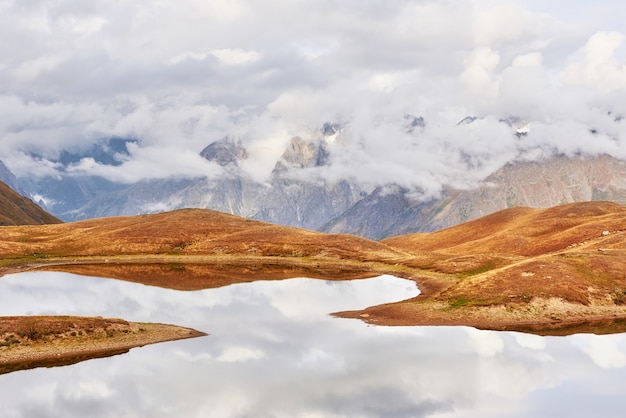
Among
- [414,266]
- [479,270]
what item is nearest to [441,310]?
[479,270]

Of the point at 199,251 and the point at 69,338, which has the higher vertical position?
the point at 199,251

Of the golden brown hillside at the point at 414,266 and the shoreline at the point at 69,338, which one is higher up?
the golden brown hillside at the point at 414,266

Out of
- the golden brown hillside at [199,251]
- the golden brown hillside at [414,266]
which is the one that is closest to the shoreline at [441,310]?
the golden brown hillside at [414,266]

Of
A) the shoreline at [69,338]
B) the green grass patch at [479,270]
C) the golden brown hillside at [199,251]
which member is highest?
the golden brown hillside at [199,251]

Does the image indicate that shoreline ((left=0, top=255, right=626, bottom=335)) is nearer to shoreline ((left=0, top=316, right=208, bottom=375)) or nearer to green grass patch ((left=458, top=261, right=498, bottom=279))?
green grass patch ((left=458, top=261, right=498, bottom=279))

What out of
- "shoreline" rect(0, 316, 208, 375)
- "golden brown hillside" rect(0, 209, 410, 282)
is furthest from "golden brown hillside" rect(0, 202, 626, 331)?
"shoreline" rect(0, 316, 208, 375)

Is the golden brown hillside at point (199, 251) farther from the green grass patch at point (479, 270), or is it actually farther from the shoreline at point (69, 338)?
the shoreline at point (69, 338)

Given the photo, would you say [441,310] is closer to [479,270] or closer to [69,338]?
[479,270]

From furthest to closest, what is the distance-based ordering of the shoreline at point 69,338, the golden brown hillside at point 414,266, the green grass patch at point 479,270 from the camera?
the green grass patch at point 479,270
the golden brown hillside at point 414,266
the shoreline at point 69,338

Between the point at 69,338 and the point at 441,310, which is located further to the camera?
the point at 441,310

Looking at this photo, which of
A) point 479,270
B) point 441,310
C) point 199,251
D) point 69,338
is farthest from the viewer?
point 199,251

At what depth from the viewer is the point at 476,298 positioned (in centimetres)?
9088

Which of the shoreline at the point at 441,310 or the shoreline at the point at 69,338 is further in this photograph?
the shoreline at the point at 441,310

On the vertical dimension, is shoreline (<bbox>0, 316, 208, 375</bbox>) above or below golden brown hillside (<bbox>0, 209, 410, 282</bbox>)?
below
